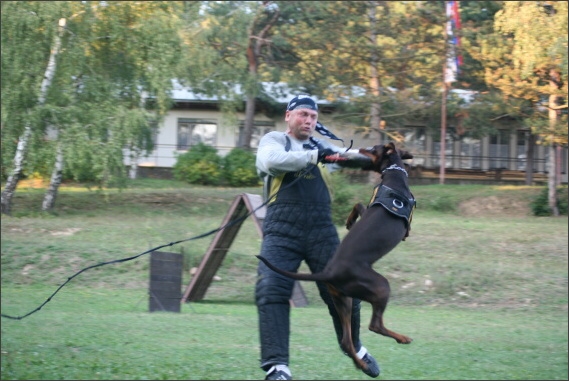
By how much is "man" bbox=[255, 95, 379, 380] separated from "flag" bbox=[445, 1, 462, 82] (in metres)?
23.0

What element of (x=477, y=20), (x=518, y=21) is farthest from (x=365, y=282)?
(x=477, y=20)

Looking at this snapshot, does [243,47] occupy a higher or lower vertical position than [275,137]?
higher

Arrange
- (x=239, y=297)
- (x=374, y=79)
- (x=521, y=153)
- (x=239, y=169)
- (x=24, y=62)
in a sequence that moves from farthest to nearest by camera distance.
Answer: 1. (x=521, y=153)
2. (x=239, y=169)
3. (x=374, y=79)
4. (x=24, y=62)
5. (x=239, y=297)

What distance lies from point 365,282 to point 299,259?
0.95m

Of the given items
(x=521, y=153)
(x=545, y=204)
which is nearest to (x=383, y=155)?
(x=545, y=204)

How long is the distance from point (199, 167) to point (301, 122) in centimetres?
2832

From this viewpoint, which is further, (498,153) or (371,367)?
(498,153)

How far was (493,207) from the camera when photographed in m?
28.4

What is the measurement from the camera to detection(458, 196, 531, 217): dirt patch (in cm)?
2770

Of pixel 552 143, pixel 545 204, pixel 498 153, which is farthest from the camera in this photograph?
pixel 498 153

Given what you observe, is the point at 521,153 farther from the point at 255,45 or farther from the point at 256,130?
the point at 255,45

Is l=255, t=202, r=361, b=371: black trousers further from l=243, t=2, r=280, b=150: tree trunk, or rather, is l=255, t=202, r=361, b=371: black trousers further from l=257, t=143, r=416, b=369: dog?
l=243, t=2, r=280, b=150: tree trunk

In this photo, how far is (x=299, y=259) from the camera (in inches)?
222

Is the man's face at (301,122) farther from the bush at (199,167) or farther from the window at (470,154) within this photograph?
the window at (470,154)
